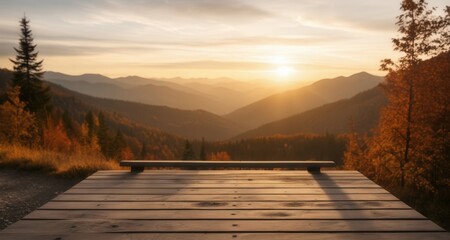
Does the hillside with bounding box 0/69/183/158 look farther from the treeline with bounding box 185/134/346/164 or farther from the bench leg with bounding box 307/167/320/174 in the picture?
the bench leg with bounding box 307/167/320/174

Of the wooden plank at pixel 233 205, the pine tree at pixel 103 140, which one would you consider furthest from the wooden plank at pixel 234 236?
the pine tree at pixel 103 140

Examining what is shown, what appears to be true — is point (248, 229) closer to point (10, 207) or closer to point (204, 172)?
point (204, 172)

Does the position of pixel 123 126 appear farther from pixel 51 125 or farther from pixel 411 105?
pixel 411 105

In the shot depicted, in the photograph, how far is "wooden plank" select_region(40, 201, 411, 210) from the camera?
3658 millimetres

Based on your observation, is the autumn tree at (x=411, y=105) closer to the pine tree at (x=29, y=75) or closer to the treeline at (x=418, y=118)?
the treeline at (x=418, y=118)

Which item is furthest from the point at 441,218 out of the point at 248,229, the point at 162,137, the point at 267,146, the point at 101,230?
the point at 162,137

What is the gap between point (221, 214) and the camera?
3449mm

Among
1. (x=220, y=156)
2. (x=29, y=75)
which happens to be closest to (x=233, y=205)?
(x=29, y=75)

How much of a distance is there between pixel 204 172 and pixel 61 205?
222cm

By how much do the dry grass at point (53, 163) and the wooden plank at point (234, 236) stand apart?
23.8 ft

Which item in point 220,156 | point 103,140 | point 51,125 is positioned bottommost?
point 220,156

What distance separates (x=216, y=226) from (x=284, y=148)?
99.6m

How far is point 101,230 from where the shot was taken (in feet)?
10.1

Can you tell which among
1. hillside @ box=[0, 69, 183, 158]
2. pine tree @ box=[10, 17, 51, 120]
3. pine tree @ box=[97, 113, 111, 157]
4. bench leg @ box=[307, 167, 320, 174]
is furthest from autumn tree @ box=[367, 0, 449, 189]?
hillside @ box=[0, 69, 183, 158]
